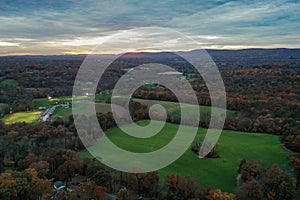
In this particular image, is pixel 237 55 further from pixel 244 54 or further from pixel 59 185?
pixel 59 185

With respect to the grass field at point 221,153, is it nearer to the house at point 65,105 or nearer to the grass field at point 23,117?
the grass field at point 23,117

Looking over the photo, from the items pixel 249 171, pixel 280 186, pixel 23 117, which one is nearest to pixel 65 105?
pixel 23 117

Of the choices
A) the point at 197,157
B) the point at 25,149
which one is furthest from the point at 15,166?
the point at 197,157

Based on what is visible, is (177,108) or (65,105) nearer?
(177,108)

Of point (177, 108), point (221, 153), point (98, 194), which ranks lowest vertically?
point (221, 153)

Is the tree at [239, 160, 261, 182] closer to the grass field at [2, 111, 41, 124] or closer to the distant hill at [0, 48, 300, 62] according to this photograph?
the grass field at [2, 111, 41, 124]

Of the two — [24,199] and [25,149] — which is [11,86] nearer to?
[25,149]
